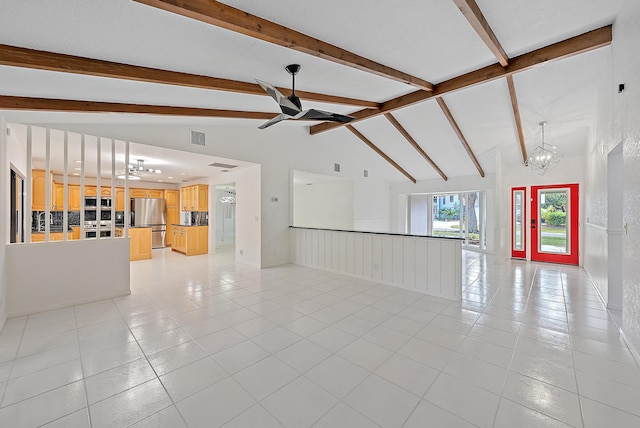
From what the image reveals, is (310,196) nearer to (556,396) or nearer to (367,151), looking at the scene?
(367,151)

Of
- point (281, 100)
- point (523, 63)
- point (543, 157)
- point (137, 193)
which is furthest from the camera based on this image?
point (137, 193)

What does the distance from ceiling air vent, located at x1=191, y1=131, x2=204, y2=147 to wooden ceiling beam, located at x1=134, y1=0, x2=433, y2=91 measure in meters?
3.06

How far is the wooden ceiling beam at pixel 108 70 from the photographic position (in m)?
1.94

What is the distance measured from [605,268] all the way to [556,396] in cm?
311

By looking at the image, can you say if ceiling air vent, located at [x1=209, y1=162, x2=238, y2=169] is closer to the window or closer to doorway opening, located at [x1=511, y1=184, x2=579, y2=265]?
the window

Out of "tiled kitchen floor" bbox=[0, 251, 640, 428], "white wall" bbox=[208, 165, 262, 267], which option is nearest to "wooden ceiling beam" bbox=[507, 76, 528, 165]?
"tiled kitchen floor" bbox=[0, 251, 640, 428]

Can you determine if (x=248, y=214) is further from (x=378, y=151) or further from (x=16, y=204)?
(x=378, y=151)

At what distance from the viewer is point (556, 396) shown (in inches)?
72.3

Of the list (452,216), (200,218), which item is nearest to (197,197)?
(200,218)

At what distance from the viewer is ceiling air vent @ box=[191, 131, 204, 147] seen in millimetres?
4723

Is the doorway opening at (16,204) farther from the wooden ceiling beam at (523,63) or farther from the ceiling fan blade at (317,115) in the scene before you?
the wooden ceiling beam at (523,63)

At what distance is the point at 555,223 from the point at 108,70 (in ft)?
30.4

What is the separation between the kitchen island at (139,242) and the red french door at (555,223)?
34.6 feet

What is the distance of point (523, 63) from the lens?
3334mm
